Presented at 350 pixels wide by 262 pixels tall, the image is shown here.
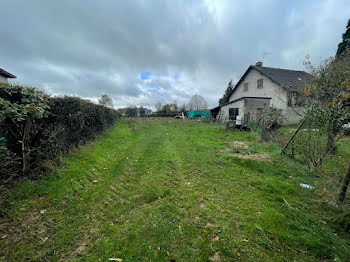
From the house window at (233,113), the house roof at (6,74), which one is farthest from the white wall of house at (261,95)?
the house roof at (6,74)

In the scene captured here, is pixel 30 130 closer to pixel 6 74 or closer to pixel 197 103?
pixel 6 74

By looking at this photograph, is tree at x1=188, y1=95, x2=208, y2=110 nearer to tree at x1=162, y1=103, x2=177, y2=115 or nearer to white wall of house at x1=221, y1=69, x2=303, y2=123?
tree at x1=162, y1=103, x2=177, y2=115

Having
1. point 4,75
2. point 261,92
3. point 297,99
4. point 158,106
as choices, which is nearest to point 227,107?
point 261,92

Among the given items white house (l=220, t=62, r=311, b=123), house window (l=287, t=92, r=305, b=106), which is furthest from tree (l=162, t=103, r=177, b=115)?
house window (l=287, t=92, r=305, b=106)

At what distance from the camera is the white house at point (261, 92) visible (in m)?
16.5

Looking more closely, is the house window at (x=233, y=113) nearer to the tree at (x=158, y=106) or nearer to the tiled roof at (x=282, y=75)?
the tiled roof at (x=282, y=75)

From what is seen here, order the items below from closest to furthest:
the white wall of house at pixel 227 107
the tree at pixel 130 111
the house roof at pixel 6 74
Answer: the house roof at pixel 6 74
the white wall of house at pixel 227 107
the tree at pixel 130 111

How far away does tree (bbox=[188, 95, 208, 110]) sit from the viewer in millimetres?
42062

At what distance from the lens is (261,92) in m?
19.3

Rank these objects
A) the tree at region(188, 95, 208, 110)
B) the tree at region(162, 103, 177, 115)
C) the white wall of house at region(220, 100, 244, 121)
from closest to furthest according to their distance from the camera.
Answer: the white wall of house at region(220, 100, 244, 121) < the tree at region(162, 103, 177, 115) < the tree at region(188, 95, 208, 110)

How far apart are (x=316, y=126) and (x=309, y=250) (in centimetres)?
375

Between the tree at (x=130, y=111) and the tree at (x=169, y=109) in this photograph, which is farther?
the tree at (x=169, y=109)

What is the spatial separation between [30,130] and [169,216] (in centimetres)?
377

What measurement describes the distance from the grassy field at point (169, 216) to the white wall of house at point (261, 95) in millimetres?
13942
